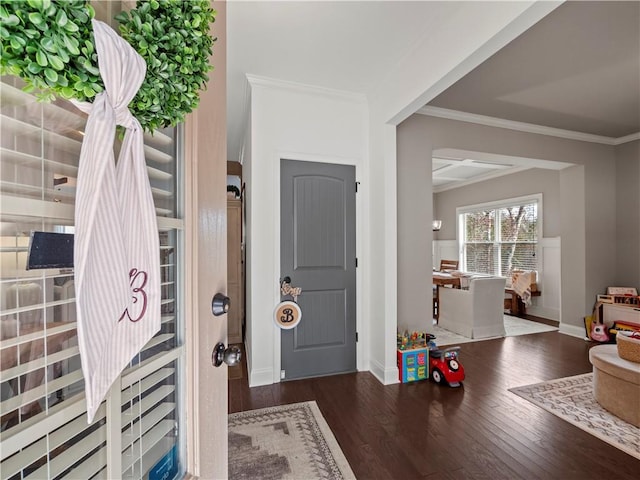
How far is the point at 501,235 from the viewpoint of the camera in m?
6.17

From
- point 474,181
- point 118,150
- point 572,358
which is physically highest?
point 474,181

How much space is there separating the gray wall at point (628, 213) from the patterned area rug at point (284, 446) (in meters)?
4.64

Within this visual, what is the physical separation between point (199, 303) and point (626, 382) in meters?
2.84

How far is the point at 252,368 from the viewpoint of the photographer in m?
2.66

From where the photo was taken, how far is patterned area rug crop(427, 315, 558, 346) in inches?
151

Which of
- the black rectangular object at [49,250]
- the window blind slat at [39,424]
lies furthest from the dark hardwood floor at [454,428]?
the black rectangular object at [49,250]

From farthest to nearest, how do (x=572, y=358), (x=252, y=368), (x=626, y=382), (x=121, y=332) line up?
(x=572, y=358), (x=252, y=368), (x=626, y=382), (x=121, y=332)

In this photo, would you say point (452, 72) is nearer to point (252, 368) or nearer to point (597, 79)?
point (597, 79)

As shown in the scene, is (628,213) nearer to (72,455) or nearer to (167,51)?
(167,51)

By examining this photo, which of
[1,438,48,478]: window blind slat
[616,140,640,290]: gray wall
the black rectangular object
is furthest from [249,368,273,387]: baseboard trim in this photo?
[616,140,640,290]: gray wall

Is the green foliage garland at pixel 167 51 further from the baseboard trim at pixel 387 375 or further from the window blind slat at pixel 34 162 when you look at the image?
the baseboard trim at pixel 387 375

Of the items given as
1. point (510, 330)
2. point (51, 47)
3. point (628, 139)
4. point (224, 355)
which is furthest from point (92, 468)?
point (628, 139)

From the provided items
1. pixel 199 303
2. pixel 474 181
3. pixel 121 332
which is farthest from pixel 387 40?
pixel 474 181

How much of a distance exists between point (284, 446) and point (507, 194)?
243 inches
